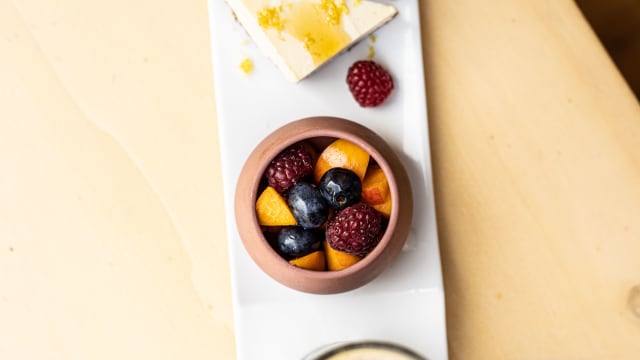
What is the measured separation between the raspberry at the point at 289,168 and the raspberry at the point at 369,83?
16 centimetres

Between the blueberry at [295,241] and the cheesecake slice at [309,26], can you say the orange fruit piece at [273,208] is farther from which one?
the cheesecake slice at [309,26]

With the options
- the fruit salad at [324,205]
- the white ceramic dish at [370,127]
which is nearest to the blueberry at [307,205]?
the fruit salad at [324,205]

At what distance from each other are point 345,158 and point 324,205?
0.23ft

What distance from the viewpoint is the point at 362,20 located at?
46.1 inches

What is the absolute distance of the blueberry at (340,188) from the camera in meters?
1.01

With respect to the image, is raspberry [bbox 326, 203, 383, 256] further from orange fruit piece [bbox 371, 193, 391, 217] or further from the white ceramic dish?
the white ceramic dish

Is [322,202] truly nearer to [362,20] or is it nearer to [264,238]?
[264,238]

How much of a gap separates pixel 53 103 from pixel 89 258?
24 cm

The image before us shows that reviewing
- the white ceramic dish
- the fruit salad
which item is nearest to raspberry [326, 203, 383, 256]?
the fruit salad

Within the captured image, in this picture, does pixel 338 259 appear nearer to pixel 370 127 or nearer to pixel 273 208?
pixel 273 208

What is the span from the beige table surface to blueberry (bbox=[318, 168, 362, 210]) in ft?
0.80

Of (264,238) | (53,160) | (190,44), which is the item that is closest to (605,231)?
(264,238)

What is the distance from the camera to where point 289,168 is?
1021mm

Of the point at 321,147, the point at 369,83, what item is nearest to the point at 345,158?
the point at 321,147
